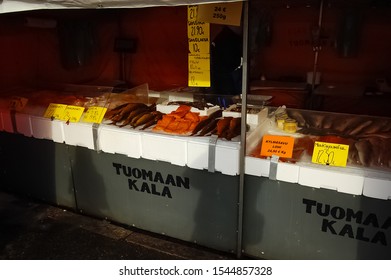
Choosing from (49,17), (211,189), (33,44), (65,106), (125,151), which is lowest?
(211,189)

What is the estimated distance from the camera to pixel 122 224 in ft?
13.6

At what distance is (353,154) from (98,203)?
303 cm

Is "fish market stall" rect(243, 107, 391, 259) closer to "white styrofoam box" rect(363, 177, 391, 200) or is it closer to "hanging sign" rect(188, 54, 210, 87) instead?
"white styrofoam box" rect(363, 177, 391, 200)

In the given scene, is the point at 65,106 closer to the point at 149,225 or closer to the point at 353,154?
the point at 149,225

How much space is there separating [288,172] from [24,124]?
11.2ft

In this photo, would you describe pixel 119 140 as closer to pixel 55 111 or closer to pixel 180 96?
pixel 55 111

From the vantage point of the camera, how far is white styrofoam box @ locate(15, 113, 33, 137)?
425 cm

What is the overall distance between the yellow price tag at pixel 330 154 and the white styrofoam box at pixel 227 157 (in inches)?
28.1

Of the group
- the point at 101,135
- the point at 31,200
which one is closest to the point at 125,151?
the point at 101,135

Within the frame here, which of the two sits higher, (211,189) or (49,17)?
(49,17)

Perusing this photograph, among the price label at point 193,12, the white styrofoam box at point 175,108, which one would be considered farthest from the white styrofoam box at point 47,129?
the price label at point 193,12

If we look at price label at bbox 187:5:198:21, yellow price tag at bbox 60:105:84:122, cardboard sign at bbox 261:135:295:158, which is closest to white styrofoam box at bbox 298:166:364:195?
cardboard sign at bbox 261:135:295:158

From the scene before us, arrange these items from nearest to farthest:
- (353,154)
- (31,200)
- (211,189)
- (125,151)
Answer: (353,154)
(211,189)
(125,151)
(31,200)

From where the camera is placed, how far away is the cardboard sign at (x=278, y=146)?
3.08 m
